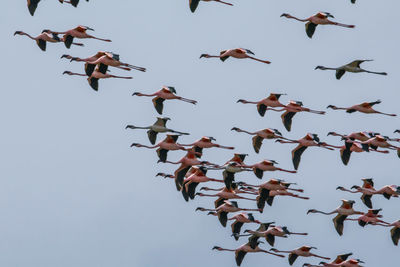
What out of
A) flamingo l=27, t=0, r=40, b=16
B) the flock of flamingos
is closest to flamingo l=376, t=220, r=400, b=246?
the flock of flamingos

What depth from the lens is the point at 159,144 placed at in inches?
2603

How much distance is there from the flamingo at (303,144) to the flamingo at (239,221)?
2.99 meters

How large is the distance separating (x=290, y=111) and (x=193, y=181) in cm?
529

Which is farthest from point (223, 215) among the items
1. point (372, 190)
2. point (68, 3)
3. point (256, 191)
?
point (68, 3)

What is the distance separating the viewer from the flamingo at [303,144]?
65875 mm

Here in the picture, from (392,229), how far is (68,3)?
57.1 ft

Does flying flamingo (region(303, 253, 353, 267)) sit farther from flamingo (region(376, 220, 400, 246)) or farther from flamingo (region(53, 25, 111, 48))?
flamingo (region(53, 25, 111, 48))

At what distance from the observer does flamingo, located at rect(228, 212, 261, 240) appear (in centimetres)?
6769

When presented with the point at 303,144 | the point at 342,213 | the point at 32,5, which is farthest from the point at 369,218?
the point at 32,5

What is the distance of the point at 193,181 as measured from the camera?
6725 cm

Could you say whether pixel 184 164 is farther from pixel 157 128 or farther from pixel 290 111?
pixel 290 111

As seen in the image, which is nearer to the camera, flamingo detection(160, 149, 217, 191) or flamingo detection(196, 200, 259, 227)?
flamingo detection(160, 149, 217, 191)

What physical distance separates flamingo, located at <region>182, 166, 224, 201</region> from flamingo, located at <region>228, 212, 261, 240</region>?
86.7 inches

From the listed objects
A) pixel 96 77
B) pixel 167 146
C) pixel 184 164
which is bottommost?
pixel 184 164
